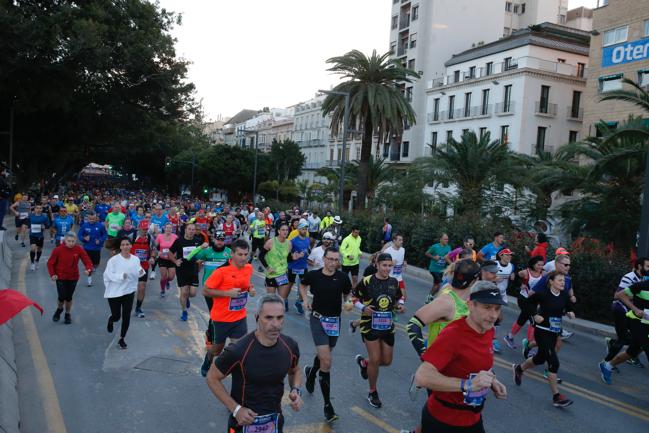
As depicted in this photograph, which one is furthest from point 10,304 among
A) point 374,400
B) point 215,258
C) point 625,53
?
point 625,53

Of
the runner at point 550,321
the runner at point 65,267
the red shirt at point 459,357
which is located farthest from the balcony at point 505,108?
the red shirt at point 459,357

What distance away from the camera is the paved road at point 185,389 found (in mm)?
5824

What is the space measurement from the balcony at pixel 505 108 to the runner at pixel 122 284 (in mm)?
37658

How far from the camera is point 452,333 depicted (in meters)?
3.52

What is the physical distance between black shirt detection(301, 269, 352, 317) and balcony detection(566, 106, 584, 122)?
40383mm

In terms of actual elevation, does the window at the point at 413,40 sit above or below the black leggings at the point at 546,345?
above

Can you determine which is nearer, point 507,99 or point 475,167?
point 475,167

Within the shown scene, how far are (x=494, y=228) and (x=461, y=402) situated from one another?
15.2 metres

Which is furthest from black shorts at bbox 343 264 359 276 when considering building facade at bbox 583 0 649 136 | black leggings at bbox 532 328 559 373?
building facade at bbox 583 0 649 136

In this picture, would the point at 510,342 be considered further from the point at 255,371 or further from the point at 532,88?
the point at 532,88

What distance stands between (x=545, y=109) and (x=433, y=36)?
16.2m

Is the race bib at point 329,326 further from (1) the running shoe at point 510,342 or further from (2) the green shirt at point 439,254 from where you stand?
(2) the green shirt at point 439,254

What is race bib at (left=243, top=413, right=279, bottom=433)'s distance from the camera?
3674 millimetres

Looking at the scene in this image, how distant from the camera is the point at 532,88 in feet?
132
